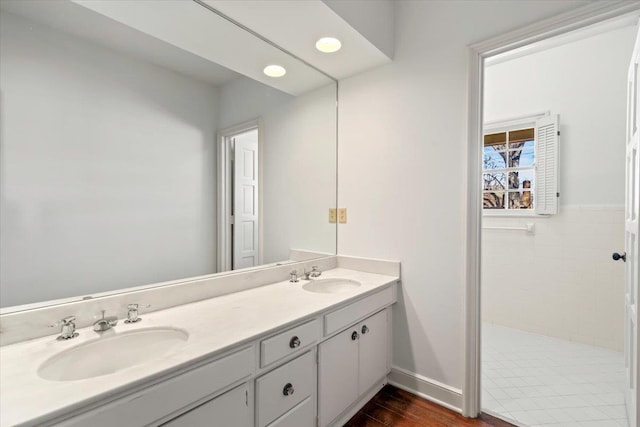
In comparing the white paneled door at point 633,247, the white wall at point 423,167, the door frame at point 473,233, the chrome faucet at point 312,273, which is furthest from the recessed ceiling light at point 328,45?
the white paneled door at point 633,247

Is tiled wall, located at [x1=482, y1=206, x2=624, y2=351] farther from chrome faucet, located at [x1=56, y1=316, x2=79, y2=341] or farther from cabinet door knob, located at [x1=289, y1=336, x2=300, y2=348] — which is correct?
chrome faucet, located at [x1=56, y1=316, x2=79, y2=341]

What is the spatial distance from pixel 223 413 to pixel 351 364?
0.84m

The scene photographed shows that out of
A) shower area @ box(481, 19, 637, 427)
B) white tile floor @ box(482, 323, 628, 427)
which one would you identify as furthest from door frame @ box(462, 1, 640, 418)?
shower area @ box(481, 19, 637, 427)

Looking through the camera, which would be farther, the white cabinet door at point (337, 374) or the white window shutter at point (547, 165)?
the white window shutter at point (547, 165)

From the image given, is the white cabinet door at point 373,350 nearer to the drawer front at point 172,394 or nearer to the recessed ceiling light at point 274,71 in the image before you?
the drawer front at point 172,394

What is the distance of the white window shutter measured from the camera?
9.48 ft

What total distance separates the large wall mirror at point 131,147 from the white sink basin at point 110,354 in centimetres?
27

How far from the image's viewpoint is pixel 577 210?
→ 280 cm

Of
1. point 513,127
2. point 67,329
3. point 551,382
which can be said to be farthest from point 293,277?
point 513,127

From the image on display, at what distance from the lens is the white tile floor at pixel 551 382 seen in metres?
1.77

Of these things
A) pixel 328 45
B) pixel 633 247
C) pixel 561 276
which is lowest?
pixel 561 276

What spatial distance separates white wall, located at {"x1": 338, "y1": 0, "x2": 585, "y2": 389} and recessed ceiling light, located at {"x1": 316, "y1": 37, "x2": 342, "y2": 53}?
39 centimetres

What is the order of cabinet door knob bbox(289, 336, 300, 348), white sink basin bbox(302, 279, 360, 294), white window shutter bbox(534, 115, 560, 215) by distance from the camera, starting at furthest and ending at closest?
white window shutter bbox(534, 115, 560, 215) < white sink basin bbox(302, 279, 360, 294) < cabinet door knob bbox(289, 336, 300, 348)

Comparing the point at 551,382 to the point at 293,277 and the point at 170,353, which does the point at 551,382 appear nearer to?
the point at 293,277
